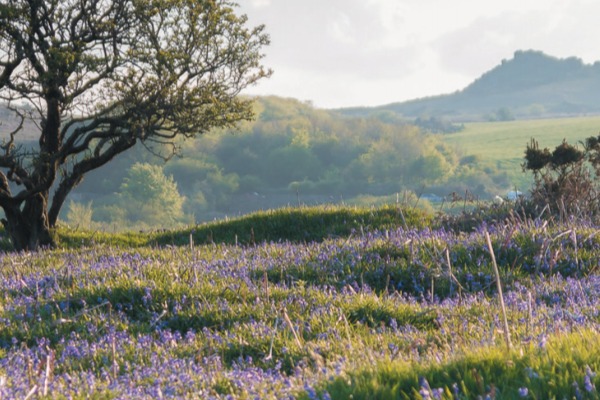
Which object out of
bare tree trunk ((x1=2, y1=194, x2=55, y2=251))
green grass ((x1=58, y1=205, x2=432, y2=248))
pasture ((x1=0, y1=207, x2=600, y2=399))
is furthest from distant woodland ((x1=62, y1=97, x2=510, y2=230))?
pasture ((x1=0, y1=207, x2=600, y2=399))

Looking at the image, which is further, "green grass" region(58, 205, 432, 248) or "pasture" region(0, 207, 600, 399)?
"green grass" region(58, 205, 432, 248)

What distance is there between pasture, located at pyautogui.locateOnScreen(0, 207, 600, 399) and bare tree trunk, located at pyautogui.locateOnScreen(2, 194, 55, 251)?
20.6ft

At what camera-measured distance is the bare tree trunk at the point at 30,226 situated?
19016mm

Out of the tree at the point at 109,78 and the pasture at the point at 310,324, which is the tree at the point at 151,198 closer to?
the tree at the point at 109,78

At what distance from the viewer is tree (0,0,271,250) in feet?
58.0

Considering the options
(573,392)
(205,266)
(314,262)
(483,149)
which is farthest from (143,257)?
(483,149)

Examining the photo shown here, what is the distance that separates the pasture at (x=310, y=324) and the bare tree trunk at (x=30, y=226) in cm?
628

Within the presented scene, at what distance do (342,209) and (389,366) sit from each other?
520 inches

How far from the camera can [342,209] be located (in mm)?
17156

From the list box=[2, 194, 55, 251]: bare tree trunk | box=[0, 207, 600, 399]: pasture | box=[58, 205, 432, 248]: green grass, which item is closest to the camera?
box=[0, 207, 600, 399]: pasture

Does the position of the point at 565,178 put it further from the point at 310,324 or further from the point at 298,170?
the point at 298,170

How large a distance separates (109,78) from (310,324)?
45.9 feet

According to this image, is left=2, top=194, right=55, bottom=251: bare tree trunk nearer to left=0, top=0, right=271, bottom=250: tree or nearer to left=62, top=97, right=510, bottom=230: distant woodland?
left=0, top=0, right=271, bottom=250: tree

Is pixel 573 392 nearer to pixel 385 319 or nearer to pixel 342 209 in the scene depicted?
pixel 385 319
